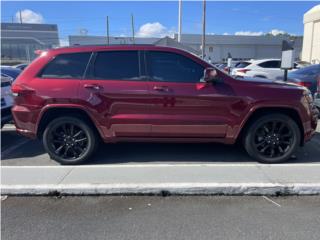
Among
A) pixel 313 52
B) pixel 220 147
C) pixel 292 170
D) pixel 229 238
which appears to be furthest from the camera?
pixel 313 52

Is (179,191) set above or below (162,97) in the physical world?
below

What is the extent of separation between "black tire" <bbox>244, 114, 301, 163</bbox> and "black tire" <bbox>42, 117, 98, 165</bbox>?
2.50 metres

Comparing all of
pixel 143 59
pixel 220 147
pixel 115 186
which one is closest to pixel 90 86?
pixel 143 59

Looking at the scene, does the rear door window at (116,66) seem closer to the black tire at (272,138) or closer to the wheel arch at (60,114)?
the wheel arch at (60,114)

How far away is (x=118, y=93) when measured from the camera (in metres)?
5.09

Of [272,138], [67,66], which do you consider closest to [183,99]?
[272,138]

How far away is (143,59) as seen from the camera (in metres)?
5.24

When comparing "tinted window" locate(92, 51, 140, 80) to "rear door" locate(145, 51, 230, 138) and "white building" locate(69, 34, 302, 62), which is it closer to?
"rear door" locate(145, 51, 230, 138)

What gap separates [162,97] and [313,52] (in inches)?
1375

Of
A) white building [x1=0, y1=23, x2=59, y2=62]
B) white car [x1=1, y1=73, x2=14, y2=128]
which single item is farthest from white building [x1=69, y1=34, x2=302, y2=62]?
white car [x1=1, y1=73, x2=14, y2=128]

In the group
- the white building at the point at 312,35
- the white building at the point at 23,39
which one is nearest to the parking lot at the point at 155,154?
the white building at the point at 312,35

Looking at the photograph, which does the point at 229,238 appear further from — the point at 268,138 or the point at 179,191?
the point at 268,138

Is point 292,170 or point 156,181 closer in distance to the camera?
point 156,181

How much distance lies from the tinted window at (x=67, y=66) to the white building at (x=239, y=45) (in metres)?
53.7
